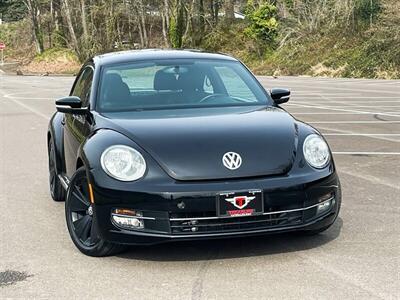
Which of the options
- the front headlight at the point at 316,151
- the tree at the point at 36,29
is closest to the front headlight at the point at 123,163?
the front headlight at the point at 316,151

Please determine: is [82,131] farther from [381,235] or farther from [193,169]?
[381,235]

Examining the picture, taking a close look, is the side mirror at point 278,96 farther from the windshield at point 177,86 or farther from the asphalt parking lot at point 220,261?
the asphalt parking lot at point 220,261

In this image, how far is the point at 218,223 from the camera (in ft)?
14.2

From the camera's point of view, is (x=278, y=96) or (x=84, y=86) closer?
(x=278, y=96)

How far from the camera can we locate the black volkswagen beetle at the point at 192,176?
4285 mm

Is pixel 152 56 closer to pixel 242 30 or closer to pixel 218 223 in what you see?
pixel 218 223

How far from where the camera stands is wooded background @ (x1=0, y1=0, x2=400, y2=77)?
1379 inches

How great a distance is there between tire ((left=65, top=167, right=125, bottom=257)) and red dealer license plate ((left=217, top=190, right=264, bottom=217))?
894 millimetres

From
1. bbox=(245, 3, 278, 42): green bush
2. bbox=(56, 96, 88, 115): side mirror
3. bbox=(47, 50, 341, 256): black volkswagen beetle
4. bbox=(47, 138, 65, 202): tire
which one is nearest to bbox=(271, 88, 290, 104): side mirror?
bbox=(47, 50, 341, 256): black volkswagen beetle

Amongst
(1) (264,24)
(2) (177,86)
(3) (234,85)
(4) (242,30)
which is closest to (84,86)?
(2) (177,86)

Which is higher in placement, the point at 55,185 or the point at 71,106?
the point at 71,106

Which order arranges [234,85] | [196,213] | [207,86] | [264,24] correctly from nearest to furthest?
[196,213] < [207,86] < [234,85] < [264,24]

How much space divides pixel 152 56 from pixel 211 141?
1.87 metres

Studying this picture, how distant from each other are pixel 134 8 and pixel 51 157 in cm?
5084
